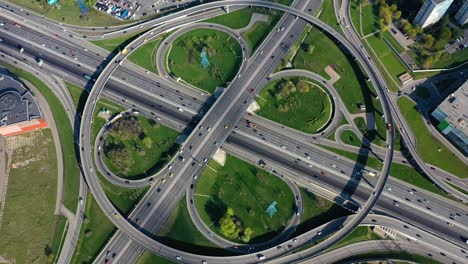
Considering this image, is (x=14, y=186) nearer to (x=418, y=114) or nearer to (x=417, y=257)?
(x=417, y=257)

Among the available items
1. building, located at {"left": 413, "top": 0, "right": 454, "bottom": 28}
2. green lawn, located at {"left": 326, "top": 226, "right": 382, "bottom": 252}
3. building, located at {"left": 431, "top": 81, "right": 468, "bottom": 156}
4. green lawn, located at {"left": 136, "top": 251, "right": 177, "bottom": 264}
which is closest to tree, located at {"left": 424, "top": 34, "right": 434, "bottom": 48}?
building, located at {"left": 413, "top": 0, "right": 454, "bottom": 28}

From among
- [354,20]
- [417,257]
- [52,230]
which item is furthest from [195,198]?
[354,20]

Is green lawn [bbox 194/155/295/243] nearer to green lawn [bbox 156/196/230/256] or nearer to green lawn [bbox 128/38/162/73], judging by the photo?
green lawn [bbox 156/196/230/256]

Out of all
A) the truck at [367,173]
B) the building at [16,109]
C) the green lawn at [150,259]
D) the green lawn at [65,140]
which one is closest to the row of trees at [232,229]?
the green lawn at [150,259]

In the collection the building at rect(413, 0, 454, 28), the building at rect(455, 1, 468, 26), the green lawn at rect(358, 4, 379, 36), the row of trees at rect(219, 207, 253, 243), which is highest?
the building at rect(455, 1, 468, 26)

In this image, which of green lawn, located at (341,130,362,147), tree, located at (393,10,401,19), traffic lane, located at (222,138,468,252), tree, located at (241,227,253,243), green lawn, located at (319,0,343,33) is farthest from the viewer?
green lawn, located at (319,0,343,33)

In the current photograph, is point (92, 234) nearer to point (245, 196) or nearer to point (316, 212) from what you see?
point (245, 196)

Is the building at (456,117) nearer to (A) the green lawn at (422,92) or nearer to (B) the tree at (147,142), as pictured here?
(A) the green lawn at (422,92)
